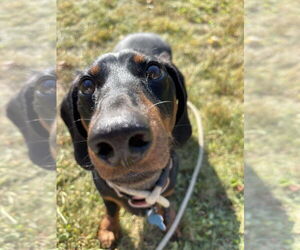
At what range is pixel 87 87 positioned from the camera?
2.29 meters

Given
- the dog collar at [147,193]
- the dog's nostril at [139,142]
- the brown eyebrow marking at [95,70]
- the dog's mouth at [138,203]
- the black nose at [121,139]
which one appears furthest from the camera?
the dog's mouth at [138,203]

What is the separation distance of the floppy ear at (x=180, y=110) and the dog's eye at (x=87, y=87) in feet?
2.02

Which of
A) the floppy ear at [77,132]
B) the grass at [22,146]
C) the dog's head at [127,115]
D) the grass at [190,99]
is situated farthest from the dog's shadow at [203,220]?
the grass at [22,146]

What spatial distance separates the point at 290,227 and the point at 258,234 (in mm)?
98

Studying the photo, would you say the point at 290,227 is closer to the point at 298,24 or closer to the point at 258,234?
the point at 258,234

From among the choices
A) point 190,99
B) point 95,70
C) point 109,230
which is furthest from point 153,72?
A: point 190,99

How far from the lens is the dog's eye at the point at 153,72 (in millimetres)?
2262

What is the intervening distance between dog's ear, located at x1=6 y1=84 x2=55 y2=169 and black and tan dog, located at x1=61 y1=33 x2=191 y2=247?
35 cm

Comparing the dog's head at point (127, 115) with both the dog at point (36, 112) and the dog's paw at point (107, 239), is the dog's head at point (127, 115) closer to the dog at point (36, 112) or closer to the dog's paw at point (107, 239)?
the dog at point (36, 112)

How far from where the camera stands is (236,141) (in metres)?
3.81

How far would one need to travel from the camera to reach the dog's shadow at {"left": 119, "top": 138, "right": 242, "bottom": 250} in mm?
3059

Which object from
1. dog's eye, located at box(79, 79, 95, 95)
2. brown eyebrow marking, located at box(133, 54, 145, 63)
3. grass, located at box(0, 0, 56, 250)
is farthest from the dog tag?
grass, located at box(0, 0, 56, 250)

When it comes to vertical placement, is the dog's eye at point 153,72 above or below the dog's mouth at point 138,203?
above

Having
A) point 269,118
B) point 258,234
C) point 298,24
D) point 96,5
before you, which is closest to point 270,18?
point 298,24
